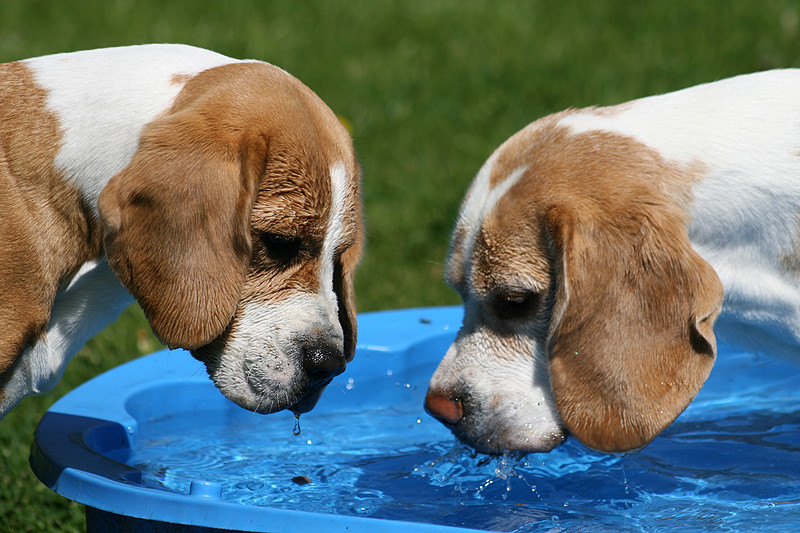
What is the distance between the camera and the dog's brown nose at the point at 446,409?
382 cm

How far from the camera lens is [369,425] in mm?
5188

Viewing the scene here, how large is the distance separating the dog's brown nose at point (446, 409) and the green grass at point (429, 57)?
305 cm

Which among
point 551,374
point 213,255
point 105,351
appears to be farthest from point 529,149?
point 105,351

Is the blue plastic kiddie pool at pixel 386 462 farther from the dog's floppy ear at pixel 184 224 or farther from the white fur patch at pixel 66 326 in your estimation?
the dog's floppy ear at pixel 184 224

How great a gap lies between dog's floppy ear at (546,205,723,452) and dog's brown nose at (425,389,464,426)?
432mm

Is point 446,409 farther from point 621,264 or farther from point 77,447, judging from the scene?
point 77,447

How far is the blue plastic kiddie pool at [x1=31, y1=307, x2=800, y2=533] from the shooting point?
344 cm

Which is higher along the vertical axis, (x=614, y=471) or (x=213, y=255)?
(x=213, y=255)

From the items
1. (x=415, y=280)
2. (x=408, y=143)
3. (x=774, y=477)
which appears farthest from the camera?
(x=408, y=143)

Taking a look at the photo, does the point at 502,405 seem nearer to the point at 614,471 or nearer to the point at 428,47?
the point at 614,471

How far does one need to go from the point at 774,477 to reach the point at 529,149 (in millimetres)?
1707

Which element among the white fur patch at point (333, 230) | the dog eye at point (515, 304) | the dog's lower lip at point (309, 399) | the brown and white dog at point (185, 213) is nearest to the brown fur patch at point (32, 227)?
the brown and white dog at point (185, 213)

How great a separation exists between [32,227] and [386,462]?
6.19ft

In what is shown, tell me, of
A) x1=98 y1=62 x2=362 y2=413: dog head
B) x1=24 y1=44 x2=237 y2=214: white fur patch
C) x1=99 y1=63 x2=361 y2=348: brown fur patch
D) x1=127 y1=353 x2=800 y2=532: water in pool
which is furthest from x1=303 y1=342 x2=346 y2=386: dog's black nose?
x1=24 y1=44 x2=237 y2=214: white fur patch
